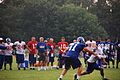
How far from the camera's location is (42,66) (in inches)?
931

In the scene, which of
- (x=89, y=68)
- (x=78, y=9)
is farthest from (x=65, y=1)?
(x=89, y=68)

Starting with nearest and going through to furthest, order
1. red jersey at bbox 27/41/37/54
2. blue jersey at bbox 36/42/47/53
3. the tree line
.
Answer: blue jersey at bbox 36/42/47/53, red jersey at bbox 27/41/37/54, the tree line

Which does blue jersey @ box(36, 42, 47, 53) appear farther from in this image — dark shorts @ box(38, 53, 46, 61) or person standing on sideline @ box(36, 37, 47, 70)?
dark shorts @ box(38, 53, 46, 61)

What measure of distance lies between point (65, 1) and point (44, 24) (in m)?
13.5

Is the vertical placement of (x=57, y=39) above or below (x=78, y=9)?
below

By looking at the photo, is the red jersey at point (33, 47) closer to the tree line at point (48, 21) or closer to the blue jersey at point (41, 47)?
the blue jersey at point (41, 47)

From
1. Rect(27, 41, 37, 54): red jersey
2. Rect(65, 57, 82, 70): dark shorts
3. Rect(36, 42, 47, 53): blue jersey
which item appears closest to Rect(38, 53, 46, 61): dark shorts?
Rect(36, 42, 47, 53): blue jersey

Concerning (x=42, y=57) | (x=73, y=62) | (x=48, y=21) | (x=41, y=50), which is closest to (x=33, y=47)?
(x=41, y=50)

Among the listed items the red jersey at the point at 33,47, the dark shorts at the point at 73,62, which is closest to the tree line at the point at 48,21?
the red jersey at the point at 33,47

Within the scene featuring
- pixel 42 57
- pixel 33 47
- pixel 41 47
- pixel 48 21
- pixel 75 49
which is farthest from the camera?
pixel 48 21

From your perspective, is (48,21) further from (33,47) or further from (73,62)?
(73,62)

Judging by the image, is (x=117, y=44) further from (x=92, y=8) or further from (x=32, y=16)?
(x=92, y=8)

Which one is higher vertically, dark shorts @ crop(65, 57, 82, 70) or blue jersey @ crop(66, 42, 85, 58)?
blue jersey @ crop(66, 42, 85, 58)

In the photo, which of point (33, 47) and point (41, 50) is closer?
point (41, 50)
